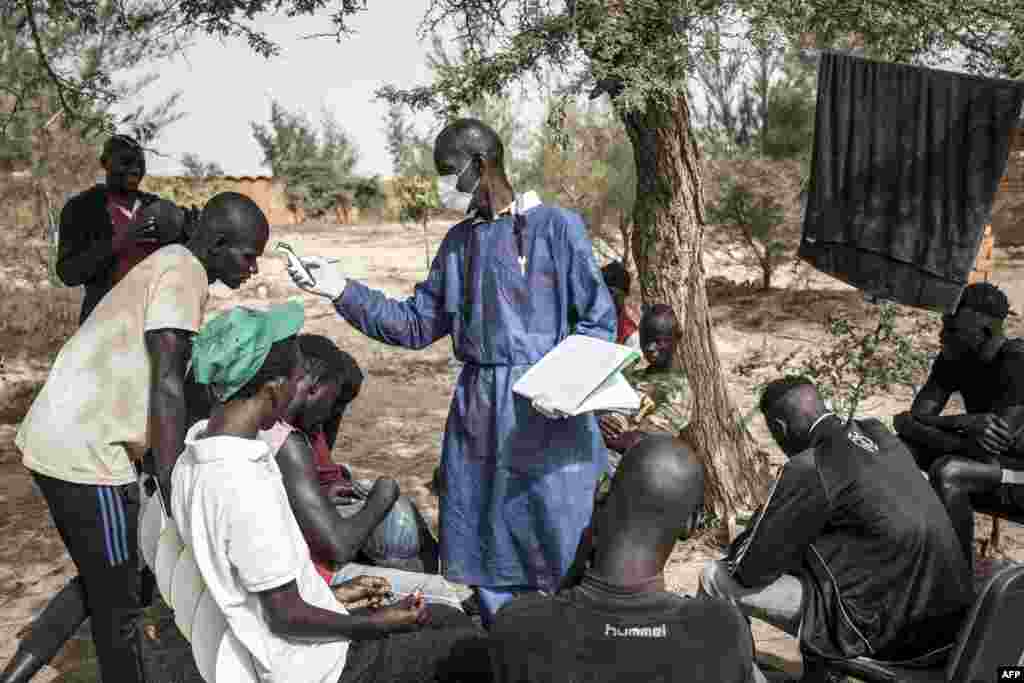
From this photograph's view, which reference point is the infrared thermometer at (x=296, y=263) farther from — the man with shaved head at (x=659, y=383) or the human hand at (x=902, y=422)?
the human hand at (x=902, y=422)

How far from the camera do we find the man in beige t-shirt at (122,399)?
2.71 metres

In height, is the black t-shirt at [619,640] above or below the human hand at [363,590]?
above

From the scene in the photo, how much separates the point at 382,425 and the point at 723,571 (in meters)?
5.22

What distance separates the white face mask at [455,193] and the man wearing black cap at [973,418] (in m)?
2.06

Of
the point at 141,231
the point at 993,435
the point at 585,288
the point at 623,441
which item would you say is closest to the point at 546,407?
the point at 585,288

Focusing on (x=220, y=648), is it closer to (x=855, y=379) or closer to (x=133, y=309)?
(x=133, y=309)

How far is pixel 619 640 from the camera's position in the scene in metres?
1.90

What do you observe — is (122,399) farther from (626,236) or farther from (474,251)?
(626,236)

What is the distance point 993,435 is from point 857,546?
1399mm

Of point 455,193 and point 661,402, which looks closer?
point 455,193

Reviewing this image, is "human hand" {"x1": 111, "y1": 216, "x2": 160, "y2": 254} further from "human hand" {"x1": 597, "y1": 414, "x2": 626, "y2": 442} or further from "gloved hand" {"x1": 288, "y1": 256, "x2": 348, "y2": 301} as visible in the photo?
"human hand" {"x1": 597, "y1": 414, "x2": 626, "y2": 442}

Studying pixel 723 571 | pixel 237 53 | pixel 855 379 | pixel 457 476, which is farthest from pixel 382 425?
pixel 237 53

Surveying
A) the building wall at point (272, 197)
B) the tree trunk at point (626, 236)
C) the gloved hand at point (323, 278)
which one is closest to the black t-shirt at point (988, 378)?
the gloved hand at point (323, 278)

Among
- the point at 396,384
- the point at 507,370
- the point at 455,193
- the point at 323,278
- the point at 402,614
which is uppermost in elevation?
the point at 455,193
